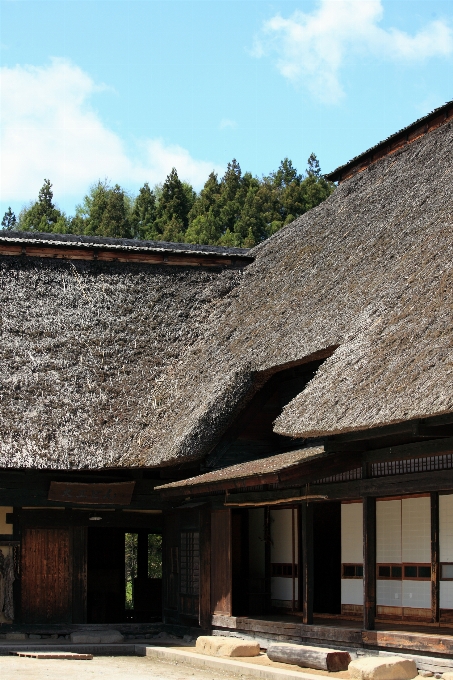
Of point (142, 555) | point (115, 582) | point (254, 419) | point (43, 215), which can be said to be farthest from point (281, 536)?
point (43, 215)

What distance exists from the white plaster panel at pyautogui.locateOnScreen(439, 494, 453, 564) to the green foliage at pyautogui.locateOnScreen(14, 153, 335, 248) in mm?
31646

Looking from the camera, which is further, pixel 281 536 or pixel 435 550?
pixel 281 536

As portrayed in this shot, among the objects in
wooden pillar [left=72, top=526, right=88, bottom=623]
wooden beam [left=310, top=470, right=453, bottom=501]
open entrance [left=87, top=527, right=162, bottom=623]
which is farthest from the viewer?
open entrance [left=87, top=527, right=162, bottom=623]

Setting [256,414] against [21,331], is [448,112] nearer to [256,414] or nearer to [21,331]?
[256,414]

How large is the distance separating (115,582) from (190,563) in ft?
19.1

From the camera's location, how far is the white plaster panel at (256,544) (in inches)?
727

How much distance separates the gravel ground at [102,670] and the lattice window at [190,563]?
255 cm

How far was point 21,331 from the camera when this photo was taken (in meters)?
19.5

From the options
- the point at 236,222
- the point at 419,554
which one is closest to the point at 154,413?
the point at 419,554

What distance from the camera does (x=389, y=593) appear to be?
1484 centimetres

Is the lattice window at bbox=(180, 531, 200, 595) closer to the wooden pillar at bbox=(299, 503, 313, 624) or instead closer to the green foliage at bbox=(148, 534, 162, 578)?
the wooden pillar at bbox=(299, 503, 313, 624)

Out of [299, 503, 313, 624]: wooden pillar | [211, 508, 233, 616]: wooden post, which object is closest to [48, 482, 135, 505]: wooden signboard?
[211, 508, 233, 616]: wooden post

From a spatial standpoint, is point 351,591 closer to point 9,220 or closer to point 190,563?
point 190,563

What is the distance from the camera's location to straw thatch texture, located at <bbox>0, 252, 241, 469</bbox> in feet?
57.6
